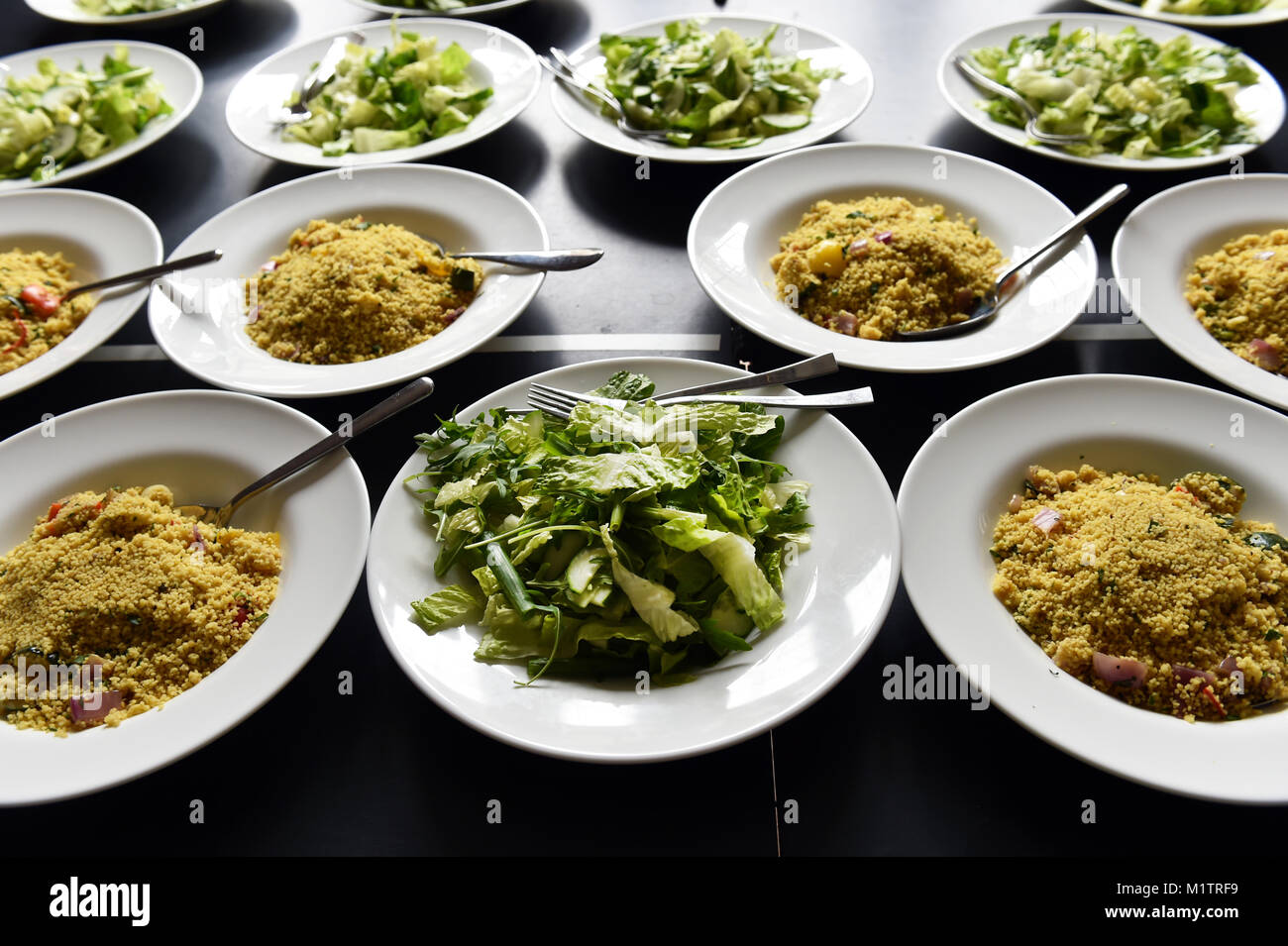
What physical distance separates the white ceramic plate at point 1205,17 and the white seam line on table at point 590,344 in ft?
5.72

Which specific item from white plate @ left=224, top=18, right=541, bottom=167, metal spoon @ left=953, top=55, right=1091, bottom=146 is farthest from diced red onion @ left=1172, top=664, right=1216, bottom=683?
white plate @ left=224, top=18, right=541, bottom=167

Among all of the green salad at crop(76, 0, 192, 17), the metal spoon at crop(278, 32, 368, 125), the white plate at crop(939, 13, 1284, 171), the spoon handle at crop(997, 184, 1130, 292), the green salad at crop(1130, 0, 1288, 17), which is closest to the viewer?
the spoon handle at crop(997, 184, 1130, 292)

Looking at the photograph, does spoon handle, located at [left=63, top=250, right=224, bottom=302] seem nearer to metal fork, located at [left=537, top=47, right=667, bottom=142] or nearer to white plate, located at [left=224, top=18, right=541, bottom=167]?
white plate, located at [left=224, top=18, right=541, bottom=167]

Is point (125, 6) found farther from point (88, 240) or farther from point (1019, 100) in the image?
point (1019, 100)

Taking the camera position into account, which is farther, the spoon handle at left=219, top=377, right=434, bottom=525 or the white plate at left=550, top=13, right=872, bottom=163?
the white plate at left=550, top=13, right=872, bottom=163

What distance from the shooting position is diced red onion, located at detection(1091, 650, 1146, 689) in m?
1.14

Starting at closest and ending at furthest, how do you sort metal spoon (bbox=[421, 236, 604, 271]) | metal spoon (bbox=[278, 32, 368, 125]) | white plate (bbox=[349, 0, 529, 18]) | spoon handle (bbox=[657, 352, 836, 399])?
spoon handle (bbox=[657, 352, 836, 399])
metal spoon (bbox=[421, 236, 604, 271])
metal spoon (bbox=[278, 32, 368, 125])
white plate (bbox=[349, 0, 529, 18])

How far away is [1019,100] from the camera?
2115 mm

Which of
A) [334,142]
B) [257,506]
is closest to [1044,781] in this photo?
[257,506]

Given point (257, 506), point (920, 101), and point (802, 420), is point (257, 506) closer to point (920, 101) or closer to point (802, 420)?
point (802, 420)

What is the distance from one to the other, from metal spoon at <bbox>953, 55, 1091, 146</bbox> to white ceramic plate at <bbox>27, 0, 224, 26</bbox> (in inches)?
93.8

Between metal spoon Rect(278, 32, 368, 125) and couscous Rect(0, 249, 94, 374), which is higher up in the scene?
metal spoon Rect(278, 32, 368, 125)

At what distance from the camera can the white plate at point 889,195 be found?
153 centimetres

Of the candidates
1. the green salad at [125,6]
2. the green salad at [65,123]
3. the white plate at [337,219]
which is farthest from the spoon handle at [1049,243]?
the green salad at [125,6]
